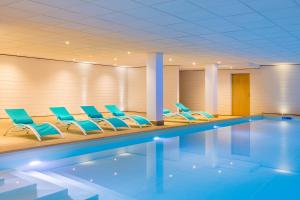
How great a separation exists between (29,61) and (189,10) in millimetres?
10624

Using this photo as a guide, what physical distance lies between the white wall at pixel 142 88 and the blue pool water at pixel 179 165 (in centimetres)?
844

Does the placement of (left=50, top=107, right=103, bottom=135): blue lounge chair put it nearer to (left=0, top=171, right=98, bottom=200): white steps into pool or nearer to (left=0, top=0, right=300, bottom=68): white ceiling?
(left=0, top=0, right=300, bottom=68): white ceiling

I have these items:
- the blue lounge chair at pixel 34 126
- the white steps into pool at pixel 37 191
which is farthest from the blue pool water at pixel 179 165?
the blue lounge chair at pixel 34 126

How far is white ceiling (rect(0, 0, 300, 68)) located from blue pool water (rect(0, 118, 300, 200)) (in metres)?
2.76

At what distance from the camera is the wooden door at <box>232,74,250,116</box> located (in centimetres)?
1773

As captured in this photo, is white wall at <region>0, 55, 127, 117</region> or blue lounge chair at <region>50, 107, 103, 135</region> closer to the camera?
blue lounge chair at <region>50, 107, 103, 135</region>

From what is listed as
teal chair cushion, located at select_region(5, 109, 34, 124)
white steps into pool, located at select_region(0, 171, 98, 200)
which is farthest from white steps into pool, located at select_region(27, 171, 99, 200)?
teal chair cushion, located at select_region(5, 109, 34, 124)

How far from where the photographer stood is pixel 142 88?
61.7 ft

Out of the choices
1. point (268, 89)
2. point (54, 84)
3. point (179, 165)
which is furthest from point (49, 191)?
point (268, 89)

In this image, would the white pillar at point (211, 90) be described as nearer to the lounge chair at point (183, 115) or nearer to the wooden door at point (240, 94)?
the lounge chair at point (183, 115)

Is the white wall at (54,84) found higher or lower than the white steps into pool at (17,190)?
higher

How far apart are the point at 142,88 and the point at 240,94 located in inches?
232

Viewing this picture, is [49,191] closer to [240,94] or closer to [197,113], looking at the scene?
[197,113]

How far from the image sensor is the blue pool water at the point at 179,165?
436 cm
